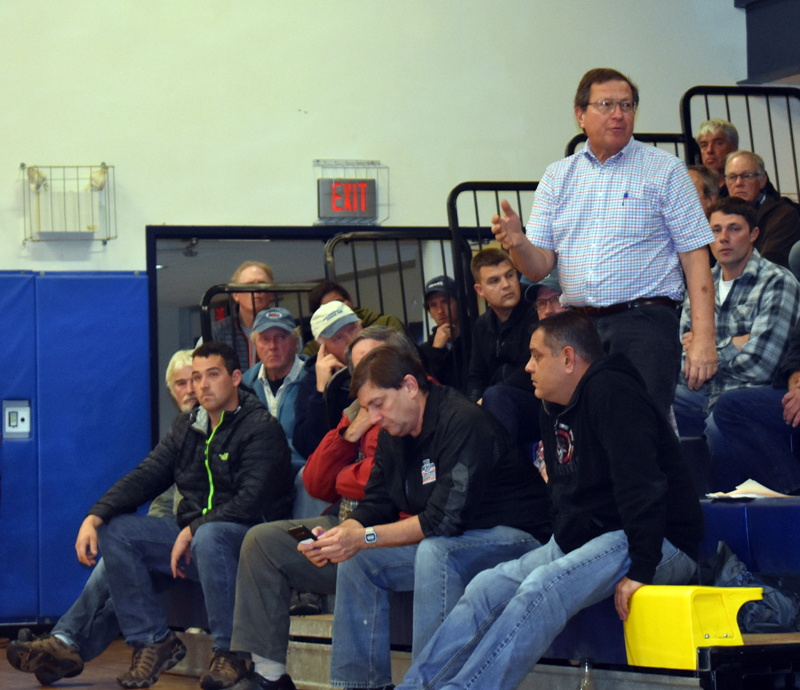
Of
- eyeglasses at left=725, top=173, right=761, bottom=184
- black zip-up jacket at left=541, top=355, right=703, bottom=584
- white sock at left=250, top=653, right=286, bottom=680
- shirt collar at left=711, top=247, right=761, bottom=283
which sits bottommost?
white sock at left=250, top=653, right=286, bottom=680

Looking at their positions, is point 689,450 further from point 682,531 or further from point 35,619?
point 35,619

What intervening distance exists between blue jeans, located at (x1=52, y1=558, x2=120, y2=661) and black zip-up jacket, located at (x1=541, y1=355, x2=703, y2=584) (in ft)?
7.14

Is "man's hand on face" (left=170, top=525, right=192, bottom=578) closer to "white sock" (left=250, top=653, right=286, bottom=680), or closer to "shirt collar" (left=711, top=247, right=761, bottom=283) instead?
"white sock" (left=250, top=653, right=286, bottom=680)

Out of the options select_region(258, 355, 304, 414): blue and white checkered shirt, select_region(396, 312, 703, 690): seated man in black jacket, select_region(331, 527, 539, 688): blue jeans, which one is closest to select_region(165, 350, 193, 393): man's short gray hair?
select_region(258, 355, 304, 414): blue and white checkered shirt

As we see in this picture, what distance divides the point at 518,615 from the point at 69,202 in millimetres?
4161

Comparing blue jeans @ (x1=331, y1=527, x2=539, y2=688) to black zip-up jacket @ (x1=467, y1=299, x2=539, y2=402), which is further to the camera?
black zip-up jacket @ (x1=467, y1=299, x2=539, y2=402)

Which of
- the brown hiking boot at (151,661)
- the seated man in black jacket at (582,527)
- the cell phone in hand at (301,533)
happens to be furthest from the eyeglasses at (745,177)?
the brown hiking boot at (151,661)

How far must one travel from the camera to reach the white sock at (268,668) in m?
3.67

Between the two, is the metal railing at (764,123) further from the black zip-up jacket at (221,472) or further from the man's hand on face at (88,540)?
the man's hand on face at (88,540)

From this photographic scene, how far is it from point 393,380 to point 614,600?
37.1 inches

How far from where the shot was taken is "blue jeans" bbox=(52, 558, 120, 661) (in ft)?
14.4

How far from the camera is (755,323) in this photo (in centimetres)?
393

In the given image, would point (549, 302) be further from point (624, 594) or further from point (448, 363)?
point (624, 594)

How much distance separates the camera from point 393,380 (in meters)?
3.43
